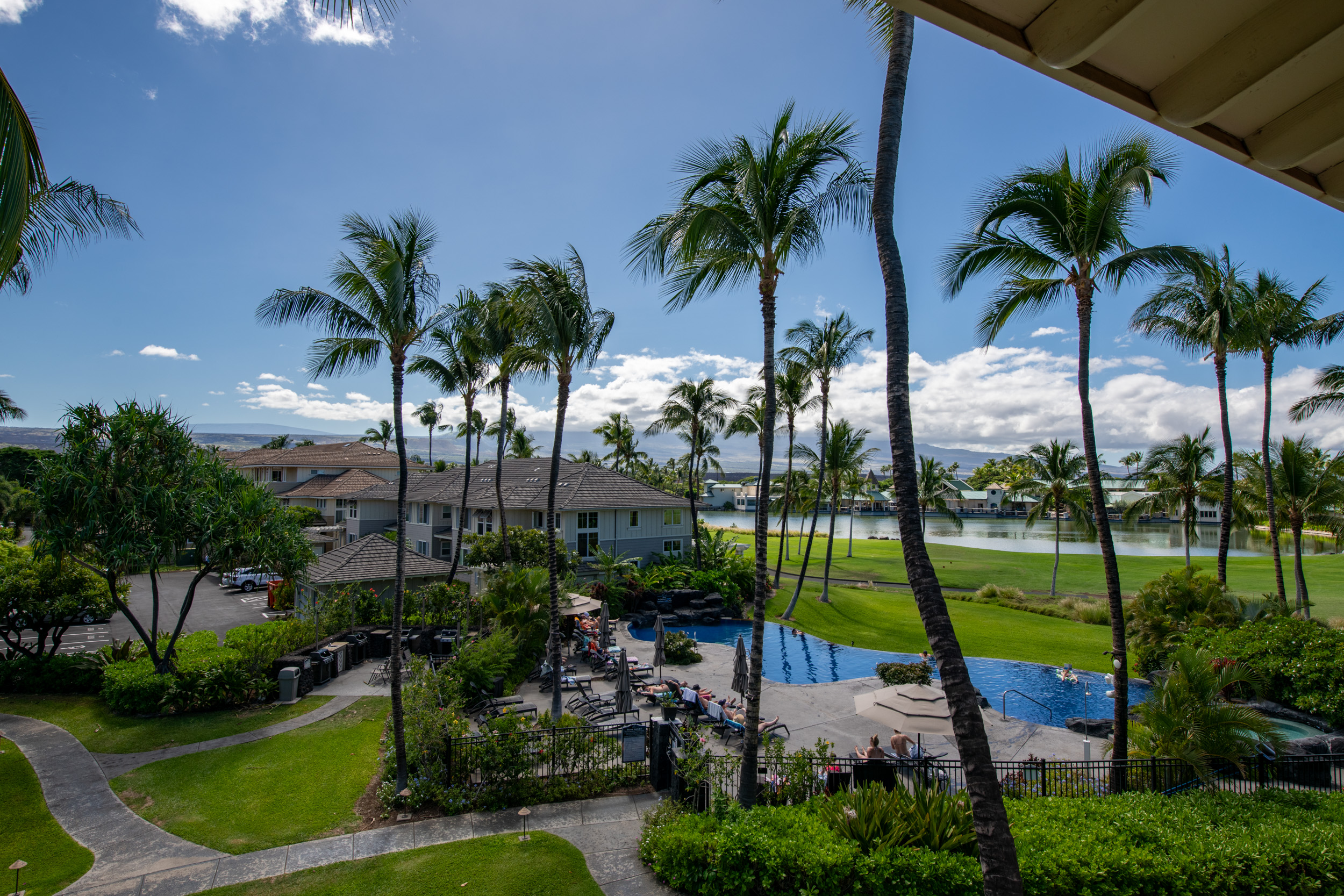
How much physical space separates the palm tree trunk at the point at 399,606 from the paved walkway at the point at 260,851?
3.94 feet

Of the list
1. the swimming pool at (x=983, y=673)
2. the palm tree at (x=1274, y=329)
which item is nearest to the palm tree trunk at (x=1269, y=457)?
the palm tree at (x=1274, y=329)

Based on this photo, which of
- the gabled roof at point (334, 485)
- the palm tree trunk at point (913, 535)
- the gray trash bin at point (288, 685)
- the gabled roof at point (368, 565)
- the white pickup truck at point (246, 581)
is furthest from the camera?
the gabled roof at point (334, 485)

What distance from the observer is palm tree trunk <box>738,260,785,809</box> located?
30.1 feet

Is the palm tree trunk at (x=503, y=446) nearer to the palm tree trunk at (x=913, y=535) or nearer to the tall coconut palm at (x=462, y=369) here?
the tall coconut palm at (x=462, y=369)

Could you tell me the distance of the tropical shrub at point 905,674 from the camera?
17.0 m

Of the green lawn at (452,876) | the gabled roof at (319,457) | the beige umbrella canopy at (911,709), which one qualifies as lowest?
the green lawn at (452,876)

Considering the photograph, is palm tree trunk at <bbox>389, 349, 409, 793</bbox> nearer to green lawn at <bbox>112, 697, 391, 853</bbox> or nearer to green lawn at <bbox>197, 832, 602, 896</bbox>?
green lawn at <bbox>112, 697, 391, 853</bbox>

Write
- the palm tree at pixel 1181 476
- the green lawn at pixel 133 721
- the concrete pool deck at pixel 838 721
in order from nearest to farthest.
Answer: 1. the green lawn at pixel 133 721
2. the concrete pool deck at pixel 838 721
3. the palm tree at pixel 1181 476

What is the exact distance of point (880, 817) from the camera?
26.7 feet

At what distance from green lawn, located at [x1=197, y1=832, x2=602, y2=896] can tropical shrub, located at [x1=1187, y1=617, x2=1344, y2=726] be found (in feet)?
49.7

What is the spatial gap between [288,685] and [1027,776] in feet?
57.5

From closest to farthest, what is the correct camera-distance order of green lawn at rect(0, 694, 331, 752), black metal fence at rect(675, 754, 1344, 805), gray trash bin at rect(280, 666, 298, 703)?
black metal fence at rect(675, 754, 1344, 805)
green lawn at rect(0, 694, 331, 752)
gray trash bin at rect(280, 666, 298, 703)

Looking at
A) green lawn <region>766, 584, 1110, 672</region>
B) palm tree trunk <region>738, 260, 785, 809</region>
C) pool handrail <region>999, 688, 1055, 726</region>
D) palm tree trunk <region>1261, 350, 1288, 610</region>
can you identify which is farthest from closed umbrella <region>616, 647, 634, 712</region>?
palm tree trunk <region>1261, 350, 1288, 610</region>

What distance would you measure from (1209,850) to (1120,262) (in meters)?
9.74
